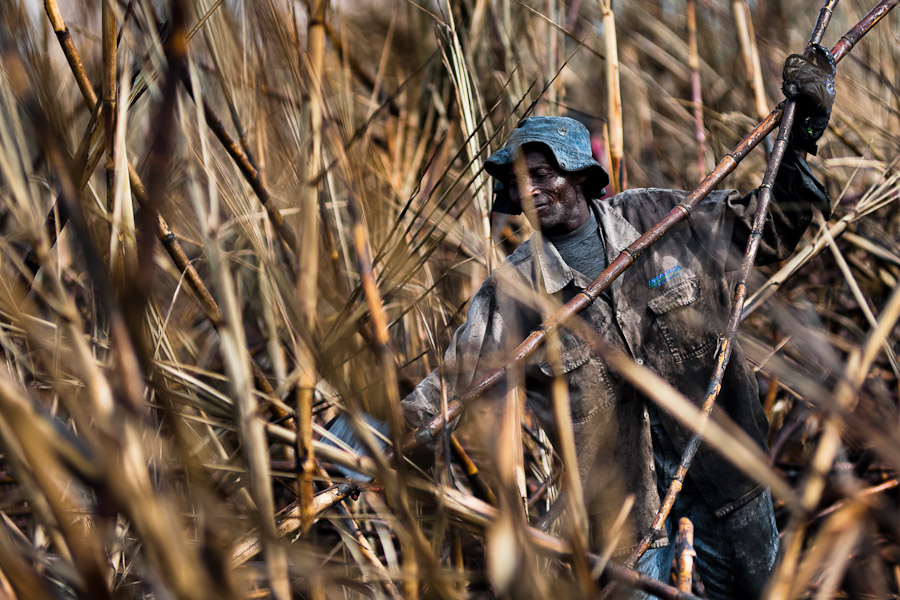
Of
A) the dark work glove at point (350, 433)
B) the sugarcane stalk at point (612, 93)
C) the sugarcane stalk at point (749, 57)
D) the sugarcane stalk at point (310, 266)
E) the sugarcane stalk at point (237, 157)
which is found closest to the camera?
the sugarcane stalk at point (310, 266)

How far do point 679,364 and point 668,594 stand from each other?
0.55 meters

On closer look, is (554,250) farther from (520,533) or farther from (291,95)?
(520,533)

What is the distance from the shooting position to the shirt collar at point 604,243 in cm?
121

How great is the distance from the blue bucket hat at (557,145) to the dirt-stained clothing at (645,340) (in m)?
0.11

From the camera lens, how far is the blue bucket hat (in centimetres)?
118

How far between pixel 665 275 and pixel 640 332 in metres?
0.10

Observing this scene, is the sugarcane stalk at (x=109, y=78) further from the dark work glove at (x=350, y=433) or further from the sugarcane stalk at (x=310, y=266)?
the dark work glove at (x=350, y=433)

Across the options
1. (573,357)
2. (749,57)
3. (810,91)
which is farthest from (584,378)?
(749,57)

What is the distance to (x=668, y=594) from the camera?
0.71m

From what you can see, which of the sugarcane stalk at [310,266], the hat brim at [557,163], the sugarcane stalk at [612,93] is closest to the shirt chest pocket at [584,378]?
the hat brim at [557,163]

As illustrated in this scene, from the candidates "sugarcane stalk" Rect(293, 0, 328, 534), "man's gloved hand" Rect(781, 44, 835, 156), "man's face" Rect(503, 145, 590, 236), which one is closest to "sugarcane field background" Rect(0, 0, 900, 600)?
"sugarcane stalk" Rect(293, 0, 328, 534)

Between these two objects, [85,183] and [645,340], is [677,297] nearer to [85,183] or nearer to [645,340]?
[645,340]

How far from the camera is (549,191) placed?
3.95 ft

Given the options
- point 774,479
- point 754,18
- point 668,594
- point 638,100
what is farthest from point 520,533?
point 754,18
